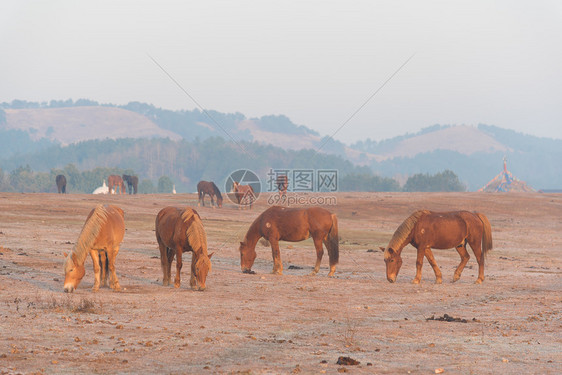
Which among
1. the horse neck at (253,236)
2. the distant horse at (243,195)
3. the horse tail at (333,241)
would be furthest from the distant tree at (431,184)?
the horse neck at (253,236)

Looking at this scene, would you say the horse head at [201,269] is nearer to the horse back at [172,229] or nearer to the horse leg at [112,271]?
the horse back at [172,229]

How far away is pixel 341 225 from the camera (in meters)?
45.9

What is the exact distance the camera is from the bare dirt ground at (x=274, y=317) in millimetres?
10062

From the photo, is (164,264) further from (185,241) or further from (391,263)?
(391,263)

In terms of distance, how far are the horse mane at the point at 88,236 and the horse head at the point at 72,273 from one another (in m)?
0.09

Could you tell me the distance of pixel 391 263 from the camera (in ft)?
67.1

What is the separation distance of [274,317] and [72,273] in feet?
16.1

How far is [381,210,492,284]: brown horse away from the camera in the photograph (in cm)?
2052

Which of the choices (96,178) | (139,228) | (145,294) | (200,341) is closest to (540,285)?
(145,294)

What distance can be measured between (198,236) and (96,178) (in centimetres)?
13326

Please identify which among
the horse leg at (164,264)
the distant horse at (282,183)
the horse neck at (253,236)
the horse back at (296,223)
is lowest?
the horse leg at (164,264)

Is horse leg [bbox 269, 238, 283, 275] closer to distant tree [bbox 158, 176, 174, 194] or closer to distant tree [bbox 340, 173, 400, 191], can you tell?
distant tree [bbox 340, 173, 400, 191]

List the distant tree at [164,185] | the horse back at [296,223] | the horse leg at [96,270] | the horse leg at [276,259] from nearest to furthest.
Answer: the horse leg at [96,270] < the horse leg at [276,259] < the horse back at [296,223] < the distant tree at [164,185]

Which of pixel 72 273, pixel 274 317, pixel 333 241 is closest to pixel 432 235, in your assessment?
pixel 333 241
